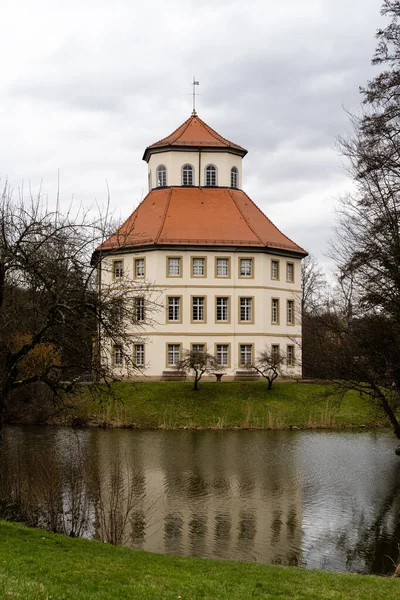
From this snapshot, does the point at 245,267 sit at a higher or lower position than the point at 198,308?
higher

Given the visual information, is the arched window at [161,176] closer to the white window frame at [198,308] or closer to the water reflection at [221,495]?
the white window frame at [198,308]

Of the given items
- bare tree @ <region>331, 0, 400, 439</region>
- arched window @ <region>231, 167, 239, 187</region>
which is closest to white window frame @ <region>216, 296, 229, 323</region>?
arched window @ <region>231, 167, 239, 187</region>

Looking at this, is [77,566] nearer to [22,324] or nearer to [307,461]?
[22,324]

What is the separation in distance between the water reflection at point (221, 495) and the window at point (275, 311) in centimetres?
1781

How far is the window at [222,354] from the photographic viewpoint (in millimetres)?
42969

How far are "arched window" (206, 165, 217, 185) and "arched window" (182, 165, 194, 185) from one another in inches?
39.9

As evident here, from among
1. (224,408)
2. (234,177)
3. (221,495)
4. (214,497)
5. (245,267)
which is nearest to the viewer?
(214,497)

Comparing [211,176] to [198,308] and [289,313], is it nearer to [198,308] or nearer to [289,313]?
[198,308]


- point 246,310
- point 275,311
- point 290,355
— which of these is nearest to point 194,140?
point 246,310

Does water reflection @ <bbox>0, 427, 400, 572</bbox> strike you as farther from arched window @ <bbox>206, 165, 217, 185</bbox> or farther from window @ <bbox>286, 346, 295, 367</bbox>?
arched window @ <bbox>206, 165, 217, 185</bbox>

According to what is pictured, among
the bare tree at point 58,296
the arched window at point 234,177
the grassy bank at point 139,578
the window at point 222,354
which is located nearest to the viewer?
the grassy bank at point 139,578

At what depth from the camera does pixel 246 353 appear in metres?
43.5

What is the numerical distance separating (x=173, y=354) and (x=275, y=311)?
698cm

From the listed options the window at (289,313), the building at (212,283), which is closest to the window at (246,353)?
the building at (212,283)
